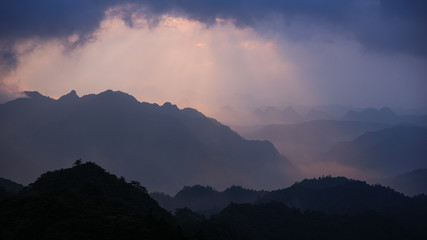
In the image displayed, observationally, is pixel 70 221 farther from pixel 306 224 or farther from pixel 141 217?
pixel 306 224

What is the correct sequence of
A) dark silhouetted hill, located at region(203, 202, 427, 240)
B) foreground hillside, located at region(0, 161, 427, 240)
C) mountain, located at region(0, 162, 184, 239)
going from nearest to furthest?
mountain, located at region(0, 162, 184, 239), foreground hillside, located at region(0, 161, 427, 240), dark silhouetted hill, located at region(203, 202, 427, 240)

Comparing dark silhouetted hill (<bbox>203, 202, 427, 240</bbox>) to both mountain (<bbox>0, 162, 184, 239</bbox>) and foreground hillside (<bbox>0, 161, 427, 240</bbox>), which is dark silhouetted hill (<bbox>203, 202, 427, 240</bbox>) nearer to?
foreground hillside (<bbox>0, 161, 427, 240</bbox>)

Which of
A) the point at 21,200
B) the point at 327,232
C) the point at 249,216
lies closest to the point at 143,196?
the point at 21,200

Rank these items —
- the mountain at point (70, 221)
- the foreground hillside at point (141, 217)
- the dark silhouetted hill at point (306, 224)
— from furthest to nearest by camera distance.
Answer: the dark silhouetted hill at point (306, 224)
the foreground hillside at point (141, 217)
the mountain at point (70, 221)

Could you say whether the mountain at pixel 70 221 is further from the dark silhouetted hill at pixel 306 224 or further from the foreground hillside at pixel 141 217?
the dark silhouetted hill at pixel 306 224

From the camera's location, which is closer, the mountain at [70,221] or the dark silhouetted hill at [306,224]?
the mountain at [70,221]

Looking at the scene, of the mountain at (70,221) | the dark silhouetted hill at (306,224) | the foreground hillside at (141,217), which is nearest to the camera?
the mountain at (70,221)

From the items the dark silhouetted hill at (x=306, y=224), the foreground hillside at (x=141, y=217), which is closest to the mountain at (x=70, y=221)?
the foreground hillside at (x=141, y=217)

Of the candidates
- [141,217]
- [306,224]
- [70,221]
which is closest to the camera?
[70,221]

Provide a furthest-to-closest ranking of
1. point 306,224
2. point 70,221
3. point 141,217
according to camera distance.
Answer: point 306,224 → point 141,217 → point 70,221

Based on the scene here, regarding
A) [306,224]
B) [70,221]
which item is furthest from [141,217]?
[306,224]

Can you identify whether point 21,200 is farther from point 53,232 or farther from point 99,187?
point 99,187

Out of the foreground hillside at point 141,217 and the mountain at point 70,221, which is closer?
the mountain at point 70,221

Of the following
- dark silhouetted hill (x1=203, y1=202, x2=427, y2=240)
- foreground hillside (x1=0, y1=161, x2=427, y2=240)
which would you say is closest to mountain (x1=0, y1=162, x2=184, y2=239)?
foreground hillside (x1=0, y1=161, x2=427, y2=240)
